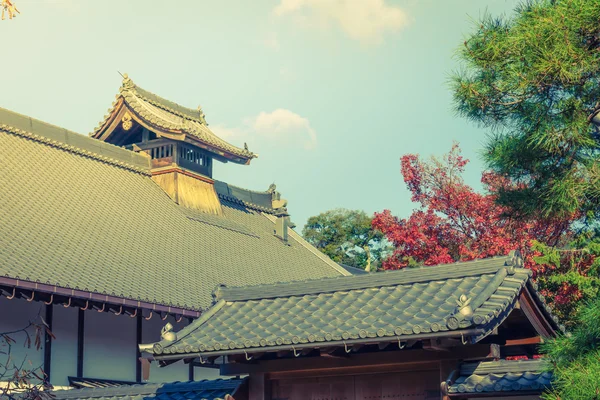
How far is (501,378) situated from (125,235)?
13260 mm

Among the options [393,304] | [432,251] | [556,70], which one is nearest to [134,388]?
[393,304]

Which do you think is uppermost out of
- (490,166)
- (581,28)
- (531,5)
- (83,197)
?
(83,197)

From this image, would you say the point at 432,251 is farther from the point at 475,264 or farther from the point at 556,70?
the point at 556,70

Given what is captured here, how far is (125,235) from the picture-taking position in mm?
21297

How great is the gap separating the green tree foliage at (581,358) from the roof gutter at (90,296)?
32.4 ft

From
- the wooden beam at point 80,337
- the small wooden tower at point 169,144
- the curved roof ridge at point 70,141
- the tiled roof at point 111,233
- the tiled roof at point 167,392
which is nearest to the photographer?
the tiled roof at point 167,392

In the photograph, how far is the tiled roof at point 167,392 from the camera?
1159cm

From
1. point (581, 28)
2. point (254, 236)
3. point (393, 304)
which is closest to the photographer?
point (581, 28)

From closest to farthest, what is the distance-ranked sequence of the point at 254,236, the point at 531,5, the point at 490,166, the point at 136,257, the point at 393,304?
the point at 531,5, the point at 490,166, the point at 393,304, the point at 136,257, the point at 254,236

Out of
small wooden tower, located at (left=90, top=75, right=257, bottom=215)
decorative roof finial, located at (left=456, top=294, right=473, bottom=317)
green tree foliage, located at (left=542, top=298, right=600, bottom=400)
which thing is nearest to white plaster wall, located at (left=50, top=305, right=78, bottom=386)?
decorative roof finial, located at (left=456, top=294, right=473, bottom=317)

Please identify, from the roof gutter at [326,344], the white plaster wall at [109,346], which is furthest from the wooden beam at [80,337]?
the roof gutter at [326,344]

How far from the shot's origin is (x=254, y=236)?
2753cm

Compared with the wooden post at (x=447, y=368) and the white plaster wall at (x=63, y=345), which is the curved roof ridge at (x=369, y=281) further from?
the white plaster wall at (x=63, y=345)

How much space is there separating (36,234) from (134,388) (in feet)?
22.4
